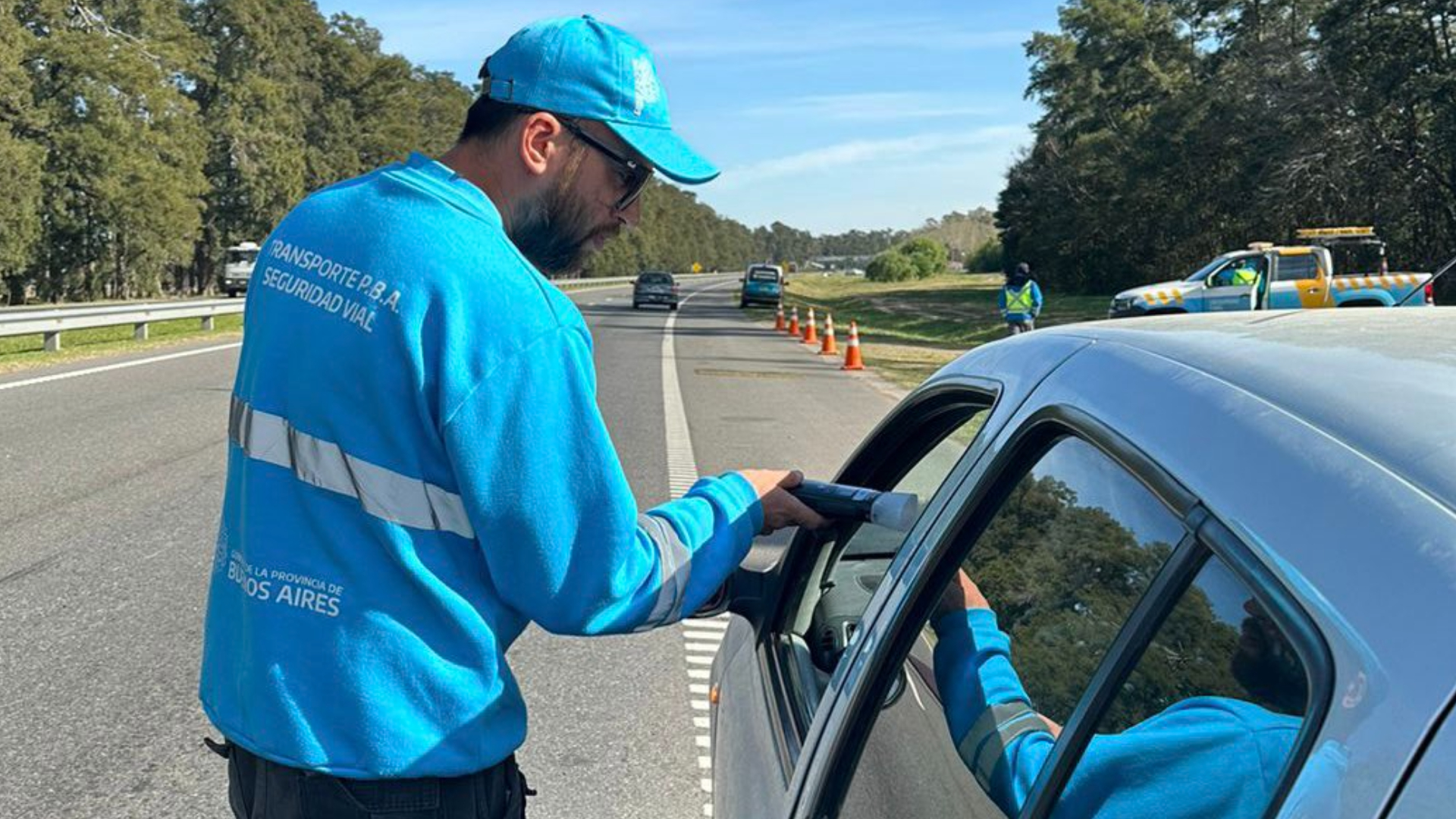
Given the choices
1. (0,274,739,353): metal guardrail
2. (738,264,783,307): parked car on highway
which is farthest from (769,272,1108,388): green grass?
(0,274,739,353): metal guardrail

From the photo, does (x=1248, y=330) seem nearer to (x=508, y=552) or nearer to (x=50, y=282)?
(x=508, y=552)

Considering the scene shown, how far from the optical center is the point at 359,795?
185 cm

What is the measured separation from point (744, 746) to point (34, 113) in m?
58.1

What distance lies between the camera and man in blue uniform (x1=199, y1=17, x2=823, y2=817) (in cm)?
175

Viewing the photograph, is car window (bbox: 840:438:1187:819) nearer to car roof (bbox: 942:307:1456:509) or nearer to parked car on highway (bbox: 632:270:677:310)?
car roof (bbox: 942:307:1456:509)

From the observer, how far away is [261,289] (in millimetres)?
1936

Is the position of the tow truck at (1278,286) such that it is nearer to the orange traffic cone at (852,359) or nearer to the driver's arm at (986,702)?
the orange traffic cone at (852,359)

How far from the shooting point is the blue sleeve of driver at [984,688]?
1584 millimetres

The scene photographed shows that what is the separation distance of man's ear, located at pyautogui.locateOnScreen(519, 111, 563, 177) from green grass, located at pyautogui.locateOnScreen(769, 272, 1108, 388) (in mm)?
9898

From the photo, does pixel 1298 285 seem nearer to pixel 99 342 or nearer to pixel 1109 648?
pixel 99 342

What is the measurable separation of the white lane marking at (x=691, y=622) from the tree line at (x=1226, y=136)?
25117 mm

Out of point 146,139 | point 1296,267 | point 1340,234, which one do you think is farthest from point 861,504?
point 146,139

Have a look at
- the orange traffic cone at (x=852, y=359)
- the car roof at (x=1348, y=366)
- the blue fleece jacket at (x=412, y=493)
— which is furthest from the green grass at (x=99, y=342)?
the car roof at (x=1348, y=366)

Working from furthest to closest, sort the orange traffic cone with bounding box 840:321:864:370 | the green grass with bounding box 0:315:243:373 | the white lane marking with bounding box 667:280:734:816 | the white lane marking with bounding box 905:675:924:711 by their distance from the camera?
the orange traffic cone with bounding box 840:321:864:370 < the green grass with bounding box 0:315:243:373 < the white lane marking with bounding box 667:280:734:816 < the white lane marking with bounding box 905:675:924:711
